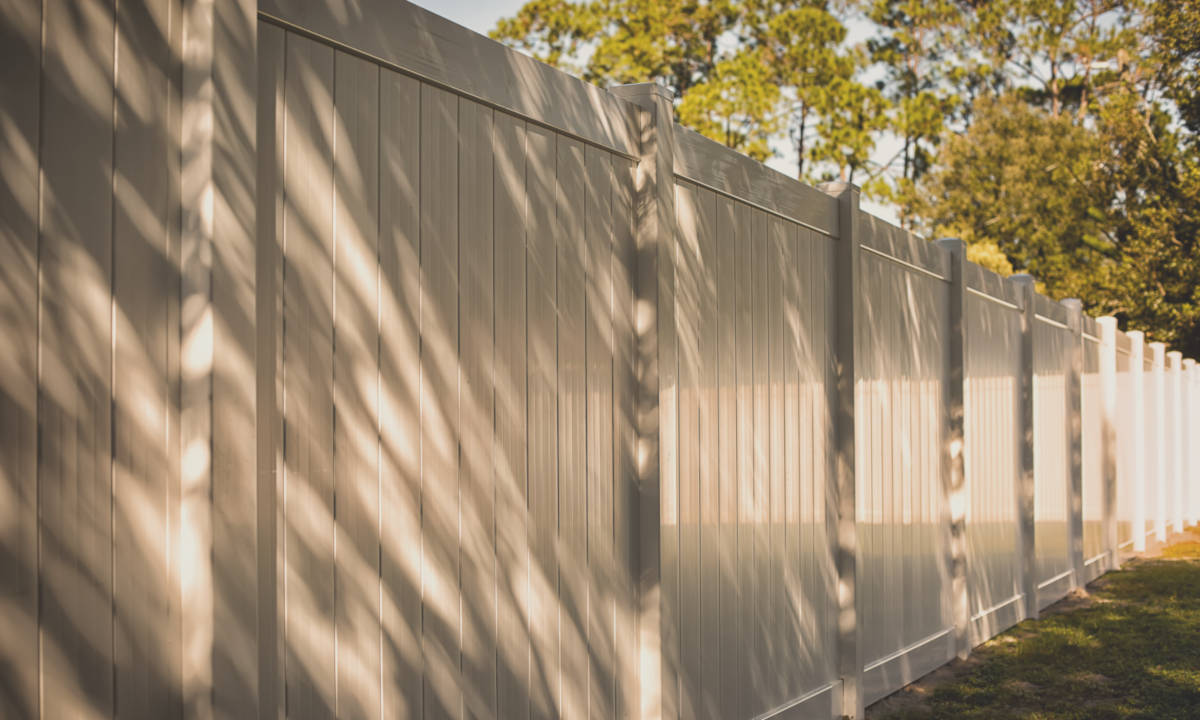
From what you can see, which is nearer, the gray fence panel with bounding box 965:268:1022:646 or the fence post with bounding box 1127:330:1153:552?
the gray fence panel with bounding box 965:268:1022:646

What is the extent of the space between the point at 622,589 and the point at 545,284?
1158mm

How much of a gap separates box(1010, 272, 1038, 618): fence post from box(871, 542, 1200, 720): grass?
0.28 meters

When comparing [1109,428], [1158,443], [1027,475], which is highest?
[1109,428]

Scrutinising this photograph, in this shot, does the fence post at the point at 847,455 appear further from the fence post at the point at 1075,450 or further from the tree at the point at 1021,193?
Answer: the tree at the point at 1021,193

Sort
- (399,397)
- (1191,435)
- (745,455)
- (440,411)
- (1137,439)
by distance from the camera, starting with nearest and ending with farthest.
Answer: (399,397)
(440,411)
(745,455)
(1137,439)
(1191,435)

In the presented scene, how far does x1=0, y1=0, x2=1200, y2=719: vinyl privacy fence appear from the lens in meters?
2.25

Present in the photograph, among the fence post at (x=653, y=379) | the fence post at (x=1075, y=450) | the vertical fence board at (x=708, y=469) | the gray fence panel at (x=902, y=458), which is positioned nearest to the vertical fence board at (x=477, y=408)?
the fence post at (x=653, y=379)

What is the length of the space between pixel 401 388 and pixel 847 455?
3650 mm

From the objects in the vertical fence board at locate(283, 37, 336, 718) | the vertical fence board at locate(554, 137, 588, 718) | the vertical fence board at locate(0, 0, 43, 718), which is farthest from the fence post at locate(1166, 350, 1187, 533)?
the vertical fence board at locate(0, 0, 43, 718)

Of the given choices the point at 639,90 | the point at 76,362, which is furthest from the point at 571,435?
the point at 76,362

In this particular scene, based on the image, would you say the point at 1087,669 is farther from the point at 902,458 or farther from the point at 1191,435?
the point at 1191,435

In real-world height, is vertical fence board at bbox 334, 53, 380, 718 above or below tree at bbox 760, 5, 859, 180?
below

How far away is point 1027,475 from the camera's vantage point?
958 cm

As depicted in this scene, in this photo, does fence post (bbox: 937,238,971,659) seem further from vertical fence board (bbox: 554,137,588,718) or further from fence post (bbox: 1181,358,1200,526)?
fence post (bbox: 1181,358,1200,526)
